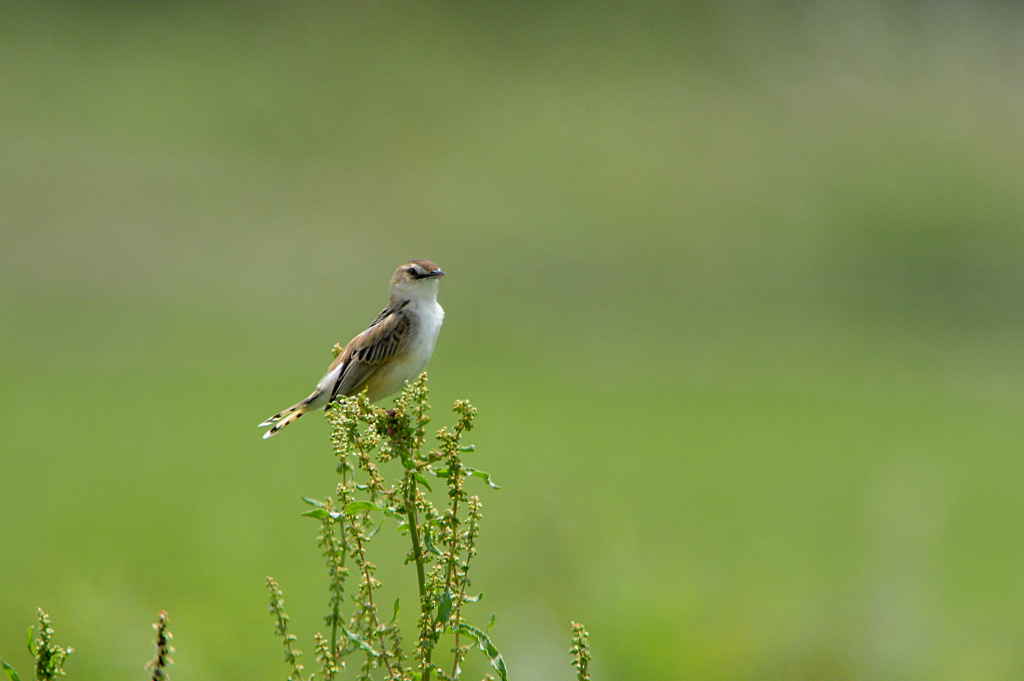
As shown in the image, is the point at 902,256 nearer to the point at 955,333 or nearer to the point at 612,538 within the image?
the point at 955,333

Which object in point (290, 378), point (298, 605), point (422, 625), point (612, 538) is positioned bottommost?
point (422, 625)

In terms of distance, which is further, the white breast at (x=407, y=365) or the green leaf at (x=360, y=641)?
the white breast at (x=407, y=365)

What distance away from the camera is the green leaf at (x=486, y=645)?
2.03 m

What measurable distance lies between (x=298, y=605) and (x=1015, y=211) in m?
52.2

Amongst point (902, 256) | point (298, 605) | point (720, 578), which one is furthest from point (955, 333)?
point (298, 605)

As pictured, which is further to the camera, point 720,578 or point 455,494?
point 720,578

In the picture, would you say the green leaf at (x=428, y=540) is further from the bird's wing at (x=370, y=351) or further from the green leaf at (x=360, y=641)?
the bird's wing at (x=370, y=351)

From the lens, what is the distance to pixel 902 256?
5150 cm

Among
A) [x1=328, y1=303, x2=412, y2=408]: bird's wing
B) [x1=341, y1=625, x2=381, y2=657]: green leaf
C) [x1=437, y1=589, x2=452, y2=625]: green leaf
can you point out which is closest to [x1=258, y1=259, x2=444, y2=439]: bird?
[x1=328, y1=303, x2=412, y2=408]: bird's wing

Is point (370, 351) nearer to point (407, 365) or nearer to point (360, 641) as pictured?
point (407, 365)

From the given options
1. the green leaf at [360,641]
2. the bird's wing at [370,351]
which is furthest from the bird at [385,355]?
the green leaf at [360,641]

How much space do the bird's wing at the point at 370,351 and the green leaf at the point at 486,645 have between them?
195cm

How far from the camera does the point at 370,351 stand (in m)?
4.02

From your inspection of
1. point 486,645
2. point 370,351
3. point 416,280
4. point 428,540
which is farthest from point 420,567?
point 416,280
